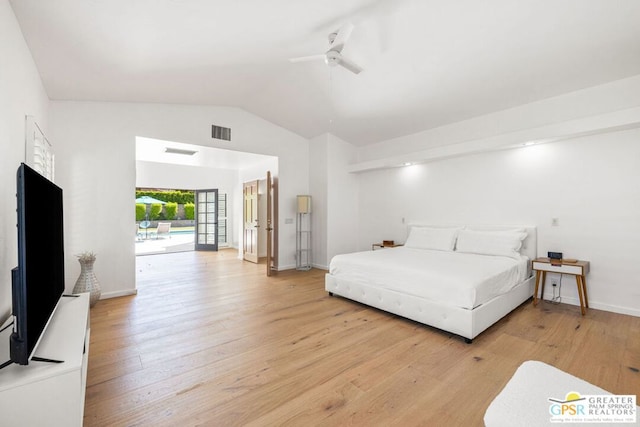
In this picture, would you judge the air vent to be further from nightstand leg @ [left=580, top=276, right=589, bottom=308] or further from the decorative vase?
nightstand leg @ [left=580, top=276, right=589, bottom=308]

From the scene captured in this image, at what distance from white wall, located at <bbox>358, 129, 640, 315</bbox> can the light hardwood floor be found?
529 mm

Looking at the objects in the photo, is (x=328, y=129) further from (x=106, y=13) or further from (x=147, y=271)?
(x=147, y=271)

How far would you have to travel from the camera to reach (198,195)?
932cm

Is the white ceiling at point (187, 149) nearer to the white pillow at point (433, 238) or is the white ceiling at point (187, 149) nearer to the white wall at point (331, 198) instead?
the white wall at point (331, 198)

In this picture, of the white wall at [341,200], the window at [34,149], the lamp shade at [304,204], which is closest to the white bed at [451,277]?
the white wall at [341,200]

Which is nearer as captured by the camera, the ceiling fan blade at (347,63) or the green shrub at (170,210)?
the ceiling fan blade at (347,63)

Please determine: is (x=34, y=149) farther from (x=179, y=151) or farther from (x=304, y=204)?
(x=304, y=204)

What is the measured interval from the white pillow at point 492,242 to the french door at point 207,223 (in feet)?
23.7

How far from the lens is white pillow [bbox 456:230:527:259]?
3.85 metres

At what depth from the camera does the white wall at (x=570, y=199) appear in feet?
11.0

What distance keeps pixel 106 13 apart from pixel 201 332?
2.95 m

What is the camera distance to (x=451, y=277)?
286 cm

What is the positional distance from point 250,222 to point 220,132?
8.45 ft

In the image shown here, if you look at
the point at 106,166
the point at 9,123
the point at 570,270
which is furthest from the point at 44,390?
the point at 570,270
